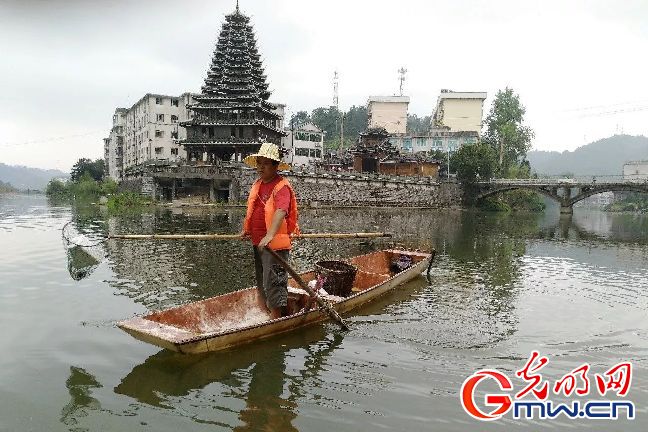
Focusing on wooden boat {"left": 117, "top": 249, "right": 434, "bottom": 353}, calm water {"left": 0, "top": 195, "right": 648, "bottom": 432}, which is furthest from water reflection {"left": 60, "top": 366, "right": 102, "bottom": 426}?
wooden boat {"left": 117, "top": 249, "right": 434, "bottom": 353}

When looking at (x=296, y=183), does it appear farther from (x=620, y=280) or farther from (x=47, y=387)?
(x=47, y=387)

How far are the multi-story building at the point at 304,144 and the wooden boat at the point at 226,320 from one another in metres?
78.2

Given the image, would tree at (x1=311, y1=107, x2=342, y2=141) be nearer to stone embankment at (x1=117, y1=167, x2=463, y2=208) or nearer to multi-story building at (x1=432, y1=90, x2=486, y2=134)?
multi-story building at (x1=432, y1=90, x2=486, y2=134)

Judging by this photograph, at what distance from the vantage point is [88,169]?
10906cm

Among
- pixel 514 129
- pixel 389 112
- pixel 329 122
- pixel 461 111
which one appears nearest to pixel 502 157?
pixel 514 129

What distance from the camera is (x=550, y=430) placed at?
6.58 m

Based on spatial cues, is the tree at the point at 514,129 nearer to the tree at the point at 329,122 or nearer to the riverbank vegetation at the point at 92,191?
the tree at the point at 329,122

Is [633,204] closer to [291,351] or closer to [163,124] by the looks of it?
[163,124]

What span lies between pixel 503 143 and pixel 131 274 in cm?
9027

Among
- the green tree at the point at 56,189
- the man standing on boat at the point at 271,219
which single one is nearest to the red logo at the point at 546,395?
the man standing on boat at the point at 271,219

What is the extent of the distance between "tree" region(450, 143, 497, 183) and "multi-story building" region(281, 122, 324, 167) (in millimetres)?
27341

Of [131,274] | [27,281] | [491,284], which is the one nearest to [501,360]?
[491,284]

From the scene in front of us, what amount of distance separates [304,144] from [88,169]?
184 ft

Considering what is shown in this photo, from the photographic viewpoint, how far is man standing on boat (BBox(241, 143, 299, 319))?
28.9 ft
